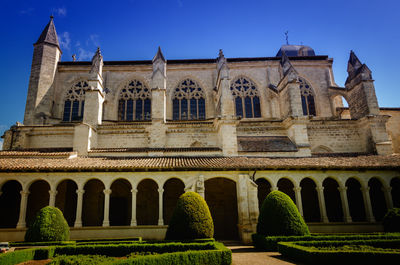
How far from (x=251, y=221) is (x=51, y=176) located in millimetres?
10829

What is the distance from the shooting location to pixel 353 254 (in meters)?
7.03

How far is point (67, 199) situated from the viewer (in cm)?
1636

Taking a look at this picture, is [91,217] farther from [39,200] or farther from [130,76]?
[130,76]

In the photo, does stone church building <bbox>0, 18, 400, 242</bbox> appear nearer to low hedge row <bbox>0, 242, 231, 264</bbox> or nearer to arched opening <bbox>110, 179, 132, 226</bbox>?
arched opening <bbox>110, 179, 132, 226</bbox>

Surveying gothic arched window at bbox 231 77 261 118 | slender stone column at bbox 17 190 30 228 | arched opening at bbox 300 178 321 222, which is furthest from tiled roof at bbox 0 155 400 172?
gothic arched window at bbox 231 77 261 118

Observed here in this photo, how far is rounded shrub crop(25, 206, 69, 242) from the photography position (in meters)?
9.45

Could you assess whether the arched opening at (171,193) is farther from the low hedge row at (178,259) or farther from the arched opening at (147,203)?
the low hedge row at (178,259)

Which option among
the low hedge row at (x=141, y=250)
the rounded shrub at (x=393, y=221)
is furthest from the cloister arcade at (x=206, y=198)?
the low hedge row at (x=141, y=250)

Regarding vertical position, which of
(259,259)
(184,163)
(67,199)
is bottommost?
(259,259)

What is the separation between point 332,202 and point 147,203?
12.1 metres

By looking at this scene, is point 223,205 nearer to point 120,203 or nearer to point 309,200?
point 309,200

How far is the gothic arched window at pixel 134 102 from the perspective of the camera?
953 inches

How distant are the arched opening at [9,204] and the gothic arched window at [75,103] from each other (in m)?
9.16

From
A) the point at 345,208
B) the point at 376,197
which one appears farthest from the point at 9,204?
the point at 376,197
